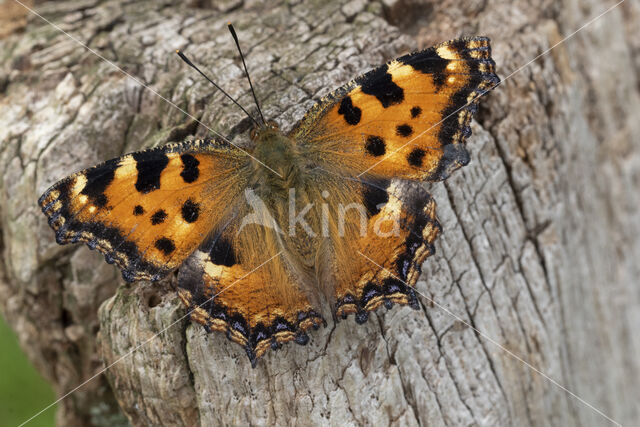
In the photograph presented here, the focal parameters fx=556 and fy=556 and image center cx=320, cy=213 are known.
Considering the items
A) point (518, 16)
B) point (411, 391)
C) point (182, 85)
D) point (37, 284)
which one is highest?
point (518, 16)

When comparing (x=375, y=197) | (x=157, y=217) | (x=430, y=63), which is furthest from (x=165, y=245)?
(x=430, y=63)

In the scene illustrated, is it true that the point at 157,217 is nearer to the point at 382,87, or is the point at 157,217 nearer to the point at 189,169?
the point at 189,169

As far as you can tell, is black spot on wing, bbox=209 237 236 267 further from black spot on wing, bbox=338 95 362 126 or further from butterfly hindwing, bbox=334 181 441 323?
black spot on wing, bbox=338 95 362 126

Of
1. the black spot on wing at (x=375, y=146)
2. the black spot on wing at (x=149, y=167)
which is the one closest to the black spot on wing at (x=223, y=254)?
the black spot on wing at (x=149, y=167)

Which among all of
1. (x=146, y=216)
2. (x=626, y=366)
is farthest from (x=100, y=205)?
(x=626, y=366)

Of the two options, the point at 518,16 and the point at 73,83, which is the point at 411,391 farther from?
the point at 73,83

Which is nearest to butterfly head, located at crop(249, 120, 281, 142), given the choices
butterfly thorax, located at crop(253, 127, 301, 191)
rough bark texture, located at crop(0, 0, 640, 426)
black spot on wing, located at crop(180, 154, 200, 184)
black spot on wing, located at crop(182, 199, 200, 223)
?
butterfly thorax, located at crop(253, 127, 301, 191)
